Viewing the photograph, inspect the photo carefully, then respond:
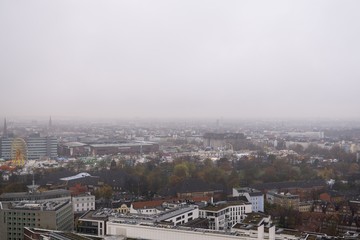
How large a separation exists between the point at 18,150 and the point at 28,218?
10.7m

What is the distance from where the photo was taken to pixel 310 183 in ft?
35.7

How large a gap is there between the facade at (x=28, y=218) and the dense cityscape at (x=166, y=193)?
0.01 m

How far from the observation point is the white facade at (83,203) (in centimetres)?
860

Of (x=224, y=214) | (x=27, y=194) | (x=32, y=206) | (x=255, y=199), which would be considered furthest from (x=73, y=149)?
(x=32, y=206)

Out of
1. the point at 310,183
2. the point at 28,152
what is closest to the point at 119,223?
the point at 310,183

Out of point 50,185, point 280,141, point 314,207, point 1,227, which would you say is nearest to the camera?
point 1,227

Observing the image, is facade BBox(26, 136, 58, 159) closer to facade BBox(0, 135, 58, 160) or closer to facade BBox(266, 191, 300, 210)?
facade BBox(0, 135, 58, 160)

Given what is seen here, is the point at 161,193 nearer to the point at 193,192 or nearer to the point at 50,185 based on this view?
the point at 193,192

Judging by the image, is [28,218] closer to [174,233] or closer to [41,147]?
[174,233]

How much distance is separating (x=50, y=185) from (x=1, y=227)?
13.1 feet

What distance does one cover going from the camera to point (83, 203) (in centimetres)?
870

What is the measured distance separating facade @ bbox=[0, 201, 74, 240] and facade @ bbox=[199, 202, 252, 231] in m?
1.99

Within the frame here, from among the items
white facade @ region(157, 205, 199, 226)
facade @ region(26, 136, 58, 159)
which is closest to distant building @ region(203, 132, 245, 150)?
facade @ region(26, 136, 58, 159)

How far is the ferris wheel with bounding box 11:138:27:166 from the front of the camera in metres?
15.8
